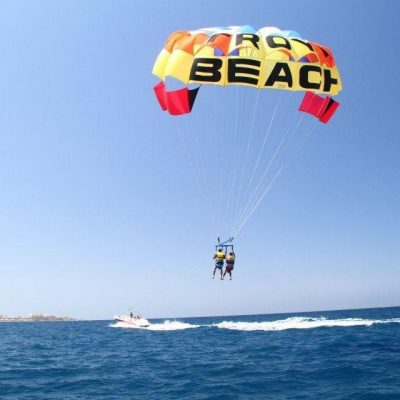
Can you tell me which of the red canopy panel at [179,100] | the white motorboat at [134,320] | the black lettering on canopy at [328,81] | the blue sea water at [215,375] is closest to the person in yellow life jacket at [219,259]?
the blue sea water at [215,375]

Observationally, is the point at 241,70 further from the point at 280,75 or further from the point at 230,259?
the point at 230,259

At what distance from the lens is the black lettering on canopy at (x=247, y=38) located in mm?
13750

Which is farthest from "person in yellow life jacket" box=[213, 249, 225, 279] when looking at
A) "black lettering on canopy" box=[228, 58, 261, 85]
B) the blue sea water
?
"black lettering on canopy" box=[228, 58, 261, 85]

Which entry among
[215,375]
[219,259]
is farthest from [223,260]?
[215,375]

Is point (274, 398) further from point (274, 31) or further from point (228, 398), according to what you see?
point (274, 31)

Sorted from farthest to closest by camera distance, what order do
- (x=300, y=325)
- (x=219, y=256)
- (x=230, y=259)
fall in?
(x=300, y=325), (x=230, y=259), (x=219, y=256)

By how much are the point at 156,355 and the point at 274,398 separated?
38.9 feet

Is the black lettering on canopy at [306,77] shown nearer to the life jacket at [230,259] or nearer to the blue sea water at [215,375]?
the life jacket at [230,259]

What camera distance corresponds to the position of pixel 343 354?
60.6 feet

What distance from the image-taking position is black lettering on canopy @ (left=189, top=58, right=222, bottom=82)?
13547mm

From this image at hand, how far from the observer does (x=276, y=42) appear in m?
14.0

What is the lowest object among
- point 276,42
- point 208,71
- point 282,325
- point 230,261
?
point 282,325

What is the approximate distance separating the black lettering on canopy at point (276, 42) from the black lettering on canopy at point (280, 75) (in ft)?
2.61

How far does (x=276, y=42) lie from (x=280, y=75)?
138 cm
